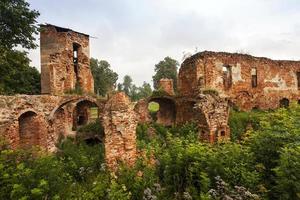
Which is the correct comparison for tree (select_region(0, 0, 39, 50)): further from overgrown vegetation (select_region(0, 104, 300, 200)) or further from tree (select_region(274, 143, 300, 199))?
tree (select_region(274, 143, 300, 199))

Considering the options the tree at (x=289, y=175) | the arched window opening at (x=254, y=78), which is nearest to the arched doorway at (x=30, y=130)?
the tree at (x=289, y=175)

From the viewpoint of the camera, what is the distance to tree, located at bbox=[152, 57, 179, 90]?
49.5m

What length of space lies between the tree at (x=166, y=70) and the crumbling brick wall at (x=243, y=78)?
2740 cm

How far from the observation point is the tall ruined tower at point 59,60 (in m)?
21.2

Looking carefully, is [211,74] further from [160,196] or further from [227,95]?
[160,196]

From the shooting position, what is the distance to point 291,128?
→ 23.9 ft

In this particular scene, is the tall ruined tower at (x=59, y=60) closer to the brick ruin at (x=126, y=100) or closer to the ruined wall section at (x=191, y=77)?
the brick ruin at (x=126, y=100)

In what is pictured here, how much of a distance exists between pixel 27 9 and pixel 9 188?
571 inches

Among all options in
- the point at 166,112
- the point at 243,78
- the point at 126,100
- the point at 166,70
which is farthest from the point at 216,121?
the point at 166,70

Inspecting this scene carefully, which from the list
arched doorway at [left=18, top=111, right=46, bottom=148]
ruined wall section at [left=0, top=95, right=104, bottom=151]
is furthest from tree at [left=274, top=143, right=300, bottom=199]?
arched doorway at [left=18, top=111, right=46, bottom=148]

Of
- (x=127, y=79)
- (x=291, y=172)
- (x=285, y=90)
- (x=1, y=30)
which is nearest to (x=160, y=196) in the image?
(x=291, y=172)

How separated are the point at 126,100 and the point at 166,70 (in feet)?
132

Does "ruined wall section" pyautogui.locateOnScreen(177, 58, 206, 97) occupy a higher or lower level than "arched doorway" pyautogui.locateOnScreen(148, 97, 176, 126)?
higher

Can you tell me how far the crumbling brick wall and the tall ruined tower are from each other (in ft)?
26.7
